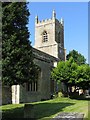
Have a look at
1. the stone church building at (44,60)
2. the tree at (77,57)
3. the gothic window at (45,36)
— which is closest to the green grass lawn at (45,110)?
the stone church building at (44,60)

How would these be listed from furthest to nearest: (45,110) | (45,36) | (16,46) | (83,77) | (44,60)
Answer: (45,36), (44,60), (83,77), (45,110), (16,46)

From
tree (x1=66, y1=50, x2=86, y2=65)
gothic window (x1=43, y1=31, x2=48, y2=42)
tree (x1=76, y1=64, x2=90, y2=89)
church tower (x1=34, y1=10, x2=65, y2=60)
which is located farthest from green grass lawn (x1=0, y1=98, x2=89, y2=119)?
tree (x1=66, y1=50, x2=86, y2=65)

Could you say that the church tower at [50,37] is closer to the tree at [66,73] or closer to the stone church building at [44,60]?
the stone church building at [44,60]

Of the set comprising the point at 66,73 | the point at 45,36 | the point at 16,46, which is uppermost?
the point at 45,36

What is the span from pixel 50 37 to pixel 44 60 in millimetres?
18647

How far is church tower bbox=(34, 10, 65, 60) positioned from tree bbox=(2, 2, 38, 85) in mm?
38296

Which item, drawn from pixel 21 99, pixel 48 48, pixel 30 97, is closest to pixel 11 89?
Result: pixel 21 99

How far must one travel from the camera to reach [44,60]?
3909 cm

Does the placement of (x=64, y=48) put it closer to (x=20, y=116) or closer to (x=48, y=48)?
(x=48, y=48)

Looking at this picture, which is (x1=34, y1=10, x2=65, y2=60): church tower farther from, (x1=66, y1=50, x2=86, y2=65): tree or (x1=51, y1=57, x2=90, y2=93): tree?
(x1=51, y1=57, x2=90, y2=93): tree

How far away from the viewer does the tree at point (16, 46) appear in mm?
15516

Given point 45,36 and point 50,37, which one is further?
point 45,36

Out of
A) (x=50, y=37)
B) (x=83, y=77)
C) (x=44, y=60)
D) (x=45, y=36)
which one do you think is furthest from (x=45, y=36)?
(x=83, y=77)

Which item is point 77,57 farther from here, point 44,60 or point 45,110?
point 45,110
